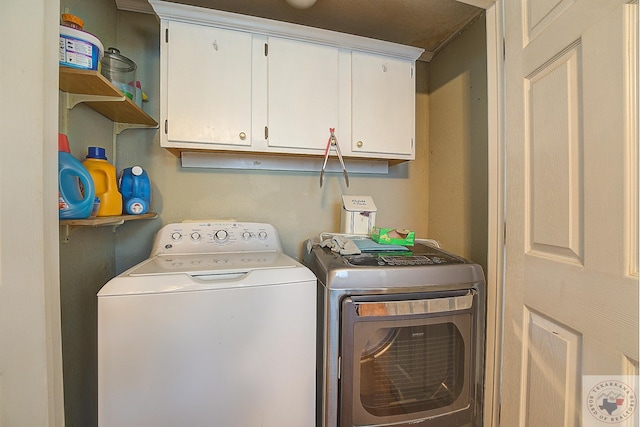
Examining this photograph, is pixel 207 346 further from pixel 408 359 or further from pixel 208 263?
pixel 408 359

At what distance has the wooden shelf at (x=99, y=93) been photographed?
81cm

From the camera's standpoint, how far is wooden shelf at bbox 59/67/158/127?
0.81 meters

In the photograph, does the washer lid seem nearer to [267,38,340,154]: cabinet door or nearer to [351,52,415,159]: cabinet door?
[267,38,340,154]: cabinet door

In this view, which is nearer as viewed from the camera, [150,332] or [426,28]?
[150,332]

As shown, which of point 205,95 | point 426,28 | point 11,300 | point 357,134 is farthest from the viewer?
point 426,28

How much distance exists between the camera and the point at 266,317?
2.88 ft

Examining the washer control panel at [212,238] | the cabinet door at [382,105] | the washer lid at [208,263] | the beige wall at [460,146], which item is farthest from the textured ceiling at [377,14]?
the washer lid at [208,263]

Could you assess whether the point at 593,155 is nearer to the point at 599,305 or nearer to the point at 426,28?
the point at 599,305

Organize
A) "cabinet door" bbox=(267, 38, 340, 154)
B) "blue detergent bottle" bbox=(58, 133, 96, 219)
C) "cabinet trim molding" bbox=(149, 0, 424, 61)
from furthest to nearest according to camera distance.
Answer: "cabinet door" bbox=(267, 38, 340, 154) → "cabinet trim molding" bbox=(149, 0, 424, 61) → "blue detergent bottle" bbox=(58, 133, 96, 219)

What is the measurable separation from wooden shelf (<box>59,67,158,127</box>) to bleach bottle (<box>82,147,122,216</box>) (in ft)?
0.65

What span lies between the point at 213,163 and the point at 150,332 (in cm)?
95

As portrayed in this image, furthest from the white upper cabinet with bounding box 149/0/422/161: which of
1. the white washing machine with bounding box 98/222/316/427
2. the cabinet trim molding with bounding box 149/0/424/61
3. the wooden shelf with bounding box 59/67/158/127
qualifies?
the white washing machine with bounding box 98/222/316/427

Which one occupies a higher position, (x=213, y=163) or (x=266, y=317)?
(x=213, y=163)

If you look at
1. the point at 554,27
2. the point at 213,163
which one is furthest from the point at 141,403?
the point at 554,27
